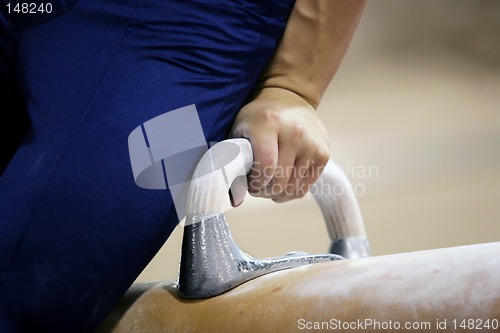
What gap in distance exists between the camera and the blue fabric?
2.59ft

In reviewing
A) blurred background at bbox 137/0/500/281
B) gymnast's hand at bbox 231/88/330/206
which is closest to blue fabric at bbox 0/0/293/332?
gymnast's hand at bbox 231/88/330/206

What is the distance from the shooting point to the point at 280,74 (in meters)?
1.00

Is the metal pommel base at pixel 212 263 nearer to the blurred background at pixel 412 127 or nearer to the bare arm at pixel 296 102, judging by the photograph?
the bare arm at pixel 296 102

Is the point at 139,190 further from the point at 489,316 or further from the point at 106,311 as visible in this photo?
the point at 489,316

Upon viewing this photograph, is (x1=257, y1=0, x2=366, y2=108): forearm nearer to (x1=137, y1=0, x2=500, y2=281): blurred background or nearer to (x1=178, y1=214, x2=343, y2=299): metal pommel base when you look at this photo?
(x1=178, y1=214, x2=343, y2=299): metal pommel base

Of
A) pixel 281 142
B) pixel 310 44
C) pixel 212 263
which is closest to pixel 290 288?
pixel 212 263

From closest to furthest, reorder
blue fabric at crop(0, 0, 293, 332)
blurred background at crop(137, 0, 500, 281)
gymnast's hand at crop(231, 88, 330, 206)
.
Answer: blue fabric at crop(0, 0, 293, 332), gymnast's hand at crop(231, 88, 330, 206), blurred background at crop(137, 0, 500, 281)

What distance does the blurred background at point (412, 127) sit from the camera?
3.91m

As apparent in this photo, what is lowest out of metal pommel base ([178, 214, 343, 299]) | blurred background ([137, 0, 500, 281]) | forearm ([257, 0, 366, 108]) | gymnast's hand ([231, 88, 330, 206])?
blurred background ([137, 0, 500, 281])

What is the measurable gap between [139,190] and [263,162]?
0.15 m

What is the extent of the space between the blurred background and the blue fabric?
9.00 feet

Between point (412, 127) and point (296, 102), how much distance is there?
4134mm

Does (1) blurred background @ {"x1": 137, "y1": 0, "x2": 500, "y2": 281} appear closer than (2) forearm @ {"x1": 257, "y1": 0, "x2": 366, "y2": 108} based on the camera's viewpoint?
No

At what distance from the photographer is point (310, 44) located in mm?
987
